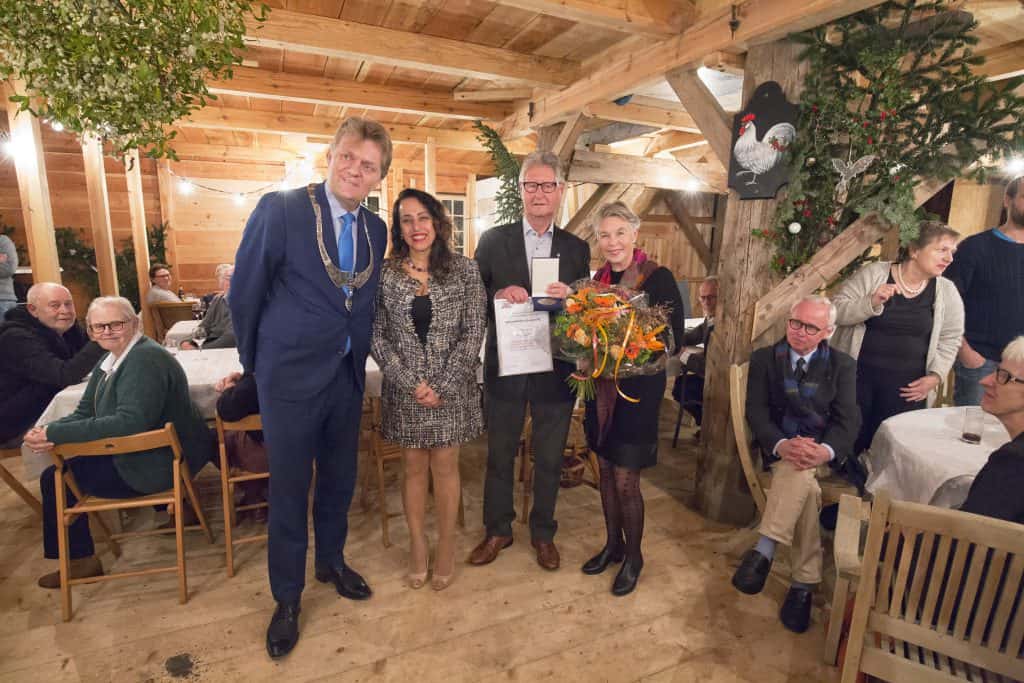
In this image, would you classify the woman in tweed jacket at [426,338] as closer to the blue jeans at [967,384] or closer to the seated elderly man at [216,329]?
the seated elderly man at [216,329]

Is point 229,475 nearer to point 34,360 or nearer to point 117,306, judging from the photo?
point 117,306

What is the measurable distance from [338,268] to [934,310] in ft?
8.75

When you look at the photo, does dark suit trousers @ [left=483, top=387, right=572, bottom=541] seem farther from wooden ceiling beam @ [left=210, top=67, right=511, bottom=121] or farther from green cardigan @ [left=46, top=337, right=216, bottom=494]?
wooden ceiling beam @ [left=210, top=67, right=511, bottom=121]

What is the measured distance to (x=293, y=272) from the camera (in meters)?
1.75

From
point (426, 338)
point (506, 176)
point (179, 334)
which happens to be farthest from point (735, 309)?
point (179, 334)

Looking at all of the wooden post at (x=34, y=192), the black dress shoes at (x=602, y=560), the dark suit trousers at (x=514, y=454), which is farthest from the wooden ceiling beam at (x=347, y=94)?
the black dress shoes at (x=602, y=560)

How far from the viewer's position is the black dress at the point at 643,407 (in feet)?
Result: 6.77

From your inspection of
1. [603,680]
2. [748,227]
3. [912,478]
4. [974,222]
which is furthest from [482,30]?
[974,222]

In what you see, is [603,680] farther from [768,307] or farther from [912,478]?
[768,307]

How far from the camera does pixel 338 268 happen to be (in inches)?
70.9

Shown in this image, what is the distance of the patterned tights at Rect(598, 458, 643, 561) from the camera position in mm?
2168

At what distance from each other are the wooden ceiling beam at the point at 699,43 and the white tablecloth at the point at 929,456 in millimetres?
1648

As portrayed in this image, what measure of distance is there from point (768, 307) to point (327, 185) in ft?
6.86

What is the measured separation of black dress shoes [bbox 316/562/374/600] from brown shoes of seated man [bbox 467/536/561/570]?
482mm
